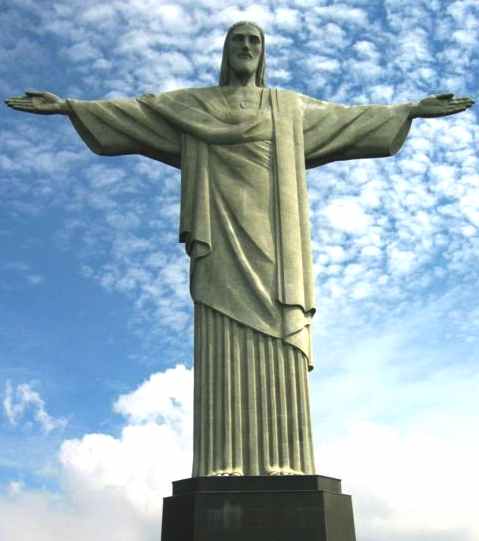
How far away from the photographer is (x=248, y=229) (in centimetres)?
1130

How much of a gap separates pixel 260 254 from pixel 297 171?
70.2 inches

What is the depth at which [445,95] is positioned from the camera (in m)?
12.5

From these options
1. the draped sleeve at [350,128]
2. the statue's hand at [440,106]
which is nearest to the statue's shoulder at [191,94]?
the draped sleeve at [350,128]

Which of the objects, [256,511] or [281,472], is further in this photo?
[281,472]

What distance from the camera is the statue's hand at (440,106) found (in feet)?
41.0

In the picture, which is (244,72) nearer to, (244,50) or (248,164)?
(244,50)

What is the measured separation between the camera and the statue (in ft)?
34.0

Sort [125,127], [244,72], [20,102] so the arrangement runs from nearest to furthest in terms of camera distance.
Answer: [20,102] < [125,127] < [244,72]

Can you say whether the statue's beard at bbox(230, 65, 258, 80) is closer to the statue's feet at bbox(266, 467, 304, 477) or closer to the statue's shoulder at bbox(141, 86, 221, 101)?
the statue's shoulder at bbox(141, 86, 221, 101)

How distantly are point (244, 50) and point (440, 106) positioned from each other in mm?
3554

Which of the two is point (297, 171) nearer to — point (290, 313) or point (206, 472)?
point (290, 313)

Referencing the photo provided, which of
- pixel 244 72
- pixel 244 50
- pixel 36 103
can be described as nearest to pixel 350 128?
pixel 244 72

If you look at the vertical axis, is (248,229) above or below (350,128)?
below

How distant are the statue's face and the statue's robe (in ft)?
1.37
